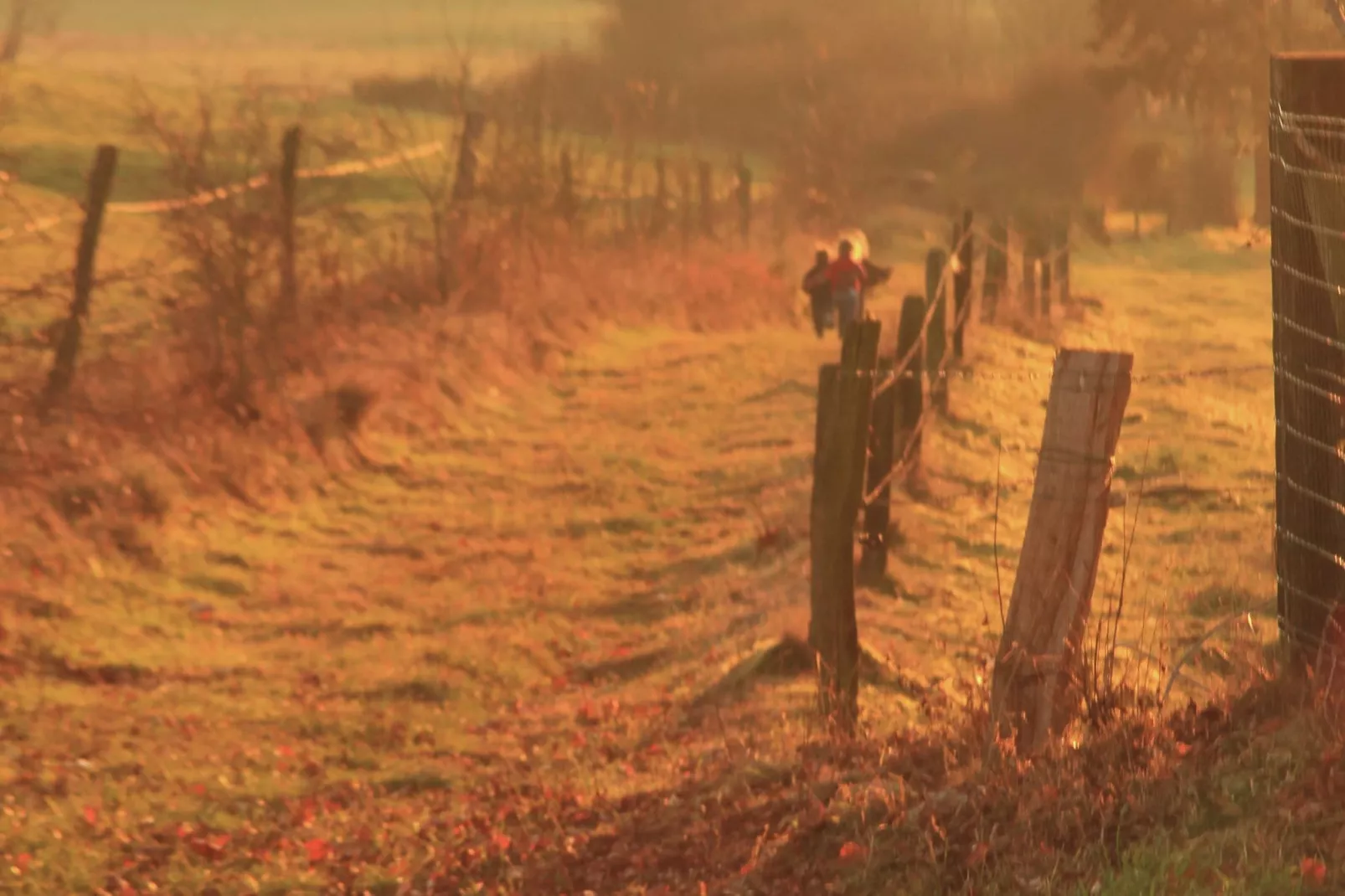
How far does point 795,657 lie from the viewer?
26.6ft

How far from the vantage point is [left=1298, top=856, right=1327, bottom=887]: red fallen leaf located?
13.1ft

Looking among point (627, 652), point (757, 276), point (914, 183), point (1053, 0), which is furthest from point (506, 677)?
point (1053, 0)

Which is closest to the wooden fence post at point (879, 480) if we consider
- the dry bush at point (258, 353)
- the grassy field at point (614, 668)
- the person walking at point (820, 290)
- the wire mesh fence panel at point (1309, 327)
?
the grassy field at point (614, 668)

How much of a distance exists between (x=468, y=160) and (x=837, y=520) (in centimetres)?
1277

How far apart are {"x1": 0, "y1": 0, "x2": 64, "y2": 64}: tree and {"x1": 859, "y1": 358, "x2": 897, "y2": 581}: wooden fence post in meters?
48.6

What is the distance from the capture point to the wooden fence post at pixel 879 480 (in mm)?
9797

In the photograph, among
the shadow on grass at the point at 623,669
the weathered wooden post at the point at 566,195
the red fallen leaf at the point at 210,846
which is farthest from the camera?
the weathered wooden post at the point at 566,195

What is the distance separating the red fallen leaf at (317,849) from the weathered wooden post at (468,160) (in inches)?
500

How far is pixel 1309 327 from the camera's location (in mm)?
4730

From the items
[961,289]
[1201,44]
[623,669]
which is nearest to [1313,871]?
[623,669]

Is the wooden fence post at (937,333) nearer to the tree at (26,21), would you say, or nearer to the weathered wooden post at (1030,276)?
the weathered wooden post at (1030,276)

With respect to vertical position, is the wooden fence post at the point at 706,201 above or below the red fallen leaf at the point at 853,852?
above

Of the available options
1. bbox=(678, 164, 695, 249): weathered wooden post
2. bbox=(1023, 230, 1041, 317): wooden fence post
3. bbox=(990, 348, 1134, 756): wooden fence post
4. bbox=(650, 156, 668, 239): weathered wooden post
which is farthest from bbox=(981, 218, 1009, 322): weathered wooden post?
bbox=(990, 348, 1134, 756): wooden fence post

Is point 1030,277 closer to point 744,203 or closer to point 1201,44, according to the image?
point 744,203
